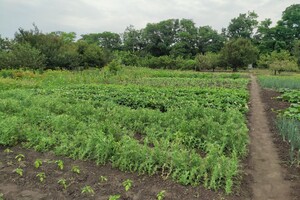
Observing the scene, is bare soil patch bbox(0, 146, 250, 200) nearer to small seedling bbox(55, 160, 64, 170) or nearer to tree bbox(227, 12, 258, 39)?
small seedling bbox(55, 160, 64, 170)

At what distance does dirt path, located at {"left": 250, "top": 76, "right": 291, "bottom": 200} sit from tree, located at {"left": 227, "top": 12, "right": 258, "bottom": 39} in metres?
49.3

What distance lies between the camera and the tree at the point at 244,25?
174ft

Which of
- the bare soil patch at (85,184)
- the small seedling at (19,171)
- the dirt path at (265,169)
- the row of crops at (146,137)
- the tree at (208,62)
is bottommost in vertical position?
the dirt path at (265,169)

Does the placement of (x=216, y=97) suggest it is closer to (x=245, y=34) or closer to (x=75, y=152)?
(x=75, y=152)

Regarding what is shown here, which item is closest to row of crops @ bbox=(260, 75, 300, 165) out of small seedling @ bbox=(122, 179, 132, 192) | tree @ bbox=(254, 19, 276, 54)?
small seedling @ bbox=(122, 179, 132, 192)

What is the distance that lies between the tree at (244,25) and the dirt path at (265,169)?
49297 mm

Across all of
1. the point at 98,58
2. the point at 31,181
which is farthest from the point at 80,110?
the point at 98,58

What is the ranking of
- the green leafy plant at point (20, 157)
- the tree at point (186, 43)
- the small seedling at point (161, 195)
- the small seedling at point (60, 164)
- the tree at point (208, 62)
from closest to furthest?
the small seedling at point (161, 195), the small seedling at point (60, 164), the green leafy plant at point (20, 157), the tree at point (208, 62), the tree at point (186, 43)

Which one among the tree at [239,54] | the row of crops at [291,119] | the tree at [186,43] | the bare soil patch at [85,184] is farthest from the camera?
the tree at [186,43]

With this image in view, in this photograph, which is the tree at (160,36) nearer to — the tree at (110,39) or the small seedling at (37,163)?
the tree at (110,39)

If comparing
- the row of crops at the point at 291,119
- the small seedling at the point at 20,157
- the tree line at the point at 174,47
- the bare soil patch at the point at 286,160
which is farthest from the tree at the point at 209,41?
the small seedling at the point at 20,157

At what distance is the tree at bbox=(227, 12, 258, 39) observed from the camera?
53116mm

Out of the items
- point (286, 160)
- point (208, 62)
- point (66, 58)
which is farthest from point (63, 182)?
point (208, 62)

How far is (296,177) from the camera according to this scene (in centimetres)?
458
